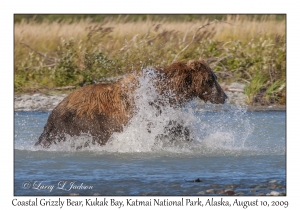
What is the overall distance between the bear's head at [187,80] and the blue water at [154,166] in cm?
49

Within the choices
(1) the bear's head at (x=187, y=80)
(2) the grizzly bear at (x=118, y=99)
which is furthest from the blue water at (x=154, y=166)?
(1) the bear's head at (x=187, y=80)

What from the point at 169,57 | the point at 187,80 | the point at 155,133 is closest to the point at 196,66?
the point at 187,80

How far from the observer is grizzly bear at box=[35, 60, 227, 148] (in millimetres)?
8633

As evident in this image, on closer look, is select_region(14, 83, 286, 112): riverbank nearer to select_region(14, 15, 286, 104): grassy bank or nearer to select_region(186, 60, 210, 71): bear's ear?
select_region(14, 15, 286, 104): grassy bank

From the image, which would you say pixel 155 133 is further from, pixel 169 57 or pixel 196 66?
pixel 169 57

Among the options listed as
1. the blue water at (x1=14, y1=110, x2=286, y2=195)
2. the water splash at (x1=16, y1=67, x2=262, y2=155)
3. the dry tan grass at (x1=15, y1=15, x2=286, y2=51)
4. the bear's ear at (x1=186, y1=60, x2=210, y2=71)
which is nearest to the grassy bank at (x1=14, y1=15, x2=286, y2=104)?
the dry tan grass at (x1=15, y1=15, x2=286, y2=51)

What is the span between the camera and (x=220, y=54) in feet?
52.0

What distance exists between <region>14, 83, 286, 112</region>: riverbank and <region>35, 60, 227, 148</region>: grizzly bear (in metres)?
5.03

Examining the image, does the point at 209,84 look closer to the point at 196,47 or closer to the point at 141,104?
the point at 141,104

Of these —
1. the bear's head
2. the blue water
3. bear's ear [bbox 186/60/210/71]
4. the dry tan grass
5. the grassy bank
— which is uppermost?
the dry tan grass

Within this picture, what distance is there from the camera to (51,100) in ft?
Result: 47.7

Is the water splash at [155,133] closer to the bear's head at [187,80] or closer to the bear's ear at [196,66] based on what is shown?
the bear's head at [187,80]

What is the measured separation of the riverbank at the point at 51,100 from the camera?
45.0 ft
